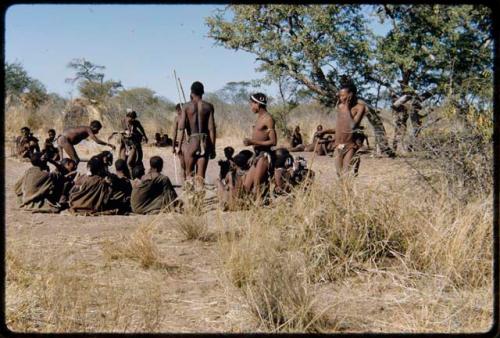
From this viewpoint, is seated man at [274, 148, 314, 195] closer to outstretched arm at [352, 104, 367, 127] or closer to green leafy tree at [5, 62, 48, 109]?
outstretched arm at [352, 104, 367, 127]

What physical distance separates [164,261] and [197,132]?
141 inches

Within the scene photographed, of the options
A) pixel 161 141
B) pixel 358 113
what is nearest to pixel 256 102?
pixel 358 113

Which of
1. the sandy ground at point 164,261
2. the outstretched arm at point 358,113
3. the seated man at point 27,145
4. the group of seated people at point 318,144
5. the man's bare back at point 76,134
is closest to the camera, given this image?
the sandy ground at point 164,261

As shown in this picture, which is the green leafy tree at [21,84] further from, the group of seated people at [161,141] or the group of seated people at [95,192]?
the group of seated people at [95,192]

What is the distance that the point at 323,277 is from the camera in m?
5.44

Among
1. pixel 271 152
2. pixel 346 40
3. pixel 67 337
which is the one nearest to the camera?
pixel 67 337

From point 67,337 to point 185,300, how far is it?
1053 mm

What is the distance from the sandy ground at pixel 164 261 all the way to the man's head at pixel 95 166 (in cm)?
73

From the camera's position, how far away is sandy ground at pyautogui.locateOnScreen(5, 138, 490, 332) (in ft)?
15.4

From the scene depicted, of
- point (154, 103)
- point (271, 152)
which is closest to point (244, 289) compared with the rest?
point (271, 152)

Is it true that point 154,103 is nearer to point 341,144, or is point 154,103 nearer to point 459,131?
point 341,144

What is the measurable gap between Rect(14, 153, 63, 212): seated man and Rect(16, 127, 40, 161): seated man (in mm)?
5874

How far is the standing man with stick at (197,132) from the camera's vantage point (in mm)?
9406

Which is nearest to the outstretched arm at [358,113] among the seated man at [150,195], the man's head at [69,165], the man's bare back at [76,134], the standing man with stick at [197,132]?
the standing man with stick at [197,132]
